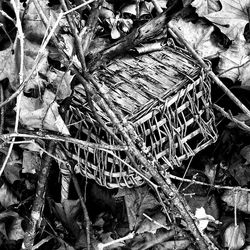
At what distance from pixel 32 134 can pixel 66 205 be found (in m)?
0.37

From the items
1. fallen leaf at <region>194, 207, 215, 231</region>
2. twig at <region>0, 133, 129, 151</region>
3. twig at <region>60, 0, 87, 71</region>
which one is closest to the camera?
twig at <region>0, 133, 129, 151</region>

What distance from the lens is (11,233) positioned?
5.80 ft

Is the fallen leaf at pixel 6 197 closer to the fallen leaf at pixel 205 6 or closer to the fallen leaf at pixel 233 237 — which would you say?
the fallen leaf at pixel 233 237

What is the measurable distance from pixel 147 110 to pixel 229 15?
537 mm

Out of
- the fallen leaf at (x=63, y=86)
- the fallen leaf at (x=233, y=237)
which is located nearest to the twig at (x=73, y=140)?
the fallen leaf at (x=63, y=86)

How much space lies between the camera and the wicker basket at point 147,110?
1.50 metres

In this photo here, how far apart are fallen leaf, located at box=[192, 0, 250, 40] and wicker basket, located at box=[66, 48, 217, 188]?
20cm

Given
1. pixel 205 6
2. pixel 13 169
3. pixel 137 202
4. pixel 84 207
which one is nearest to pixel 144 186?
pixel 137 202

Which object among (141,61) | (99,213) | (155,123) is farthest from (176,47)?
(99,213)

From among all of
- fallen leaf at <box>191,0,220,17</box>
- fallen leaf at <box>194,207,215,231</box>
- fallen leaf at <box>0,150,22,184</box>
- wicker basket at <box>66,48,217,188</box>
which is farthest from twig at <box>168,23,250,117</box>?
fallen leaf at <box>0,150,22,184</box>

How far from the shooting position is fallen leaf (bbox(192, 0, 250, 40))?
1.76 meters

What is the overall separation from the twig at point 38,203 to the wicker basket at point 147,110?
0.10 metres

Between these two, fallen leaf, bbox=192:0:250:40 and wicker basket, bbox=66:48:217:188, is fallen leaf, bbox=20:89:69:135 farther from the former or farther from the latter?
fallen leaf, bbox=192:0:250:40

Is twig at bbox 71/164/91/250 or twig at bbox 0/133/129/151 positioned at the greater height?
twig at bbox 0/133/129/151
